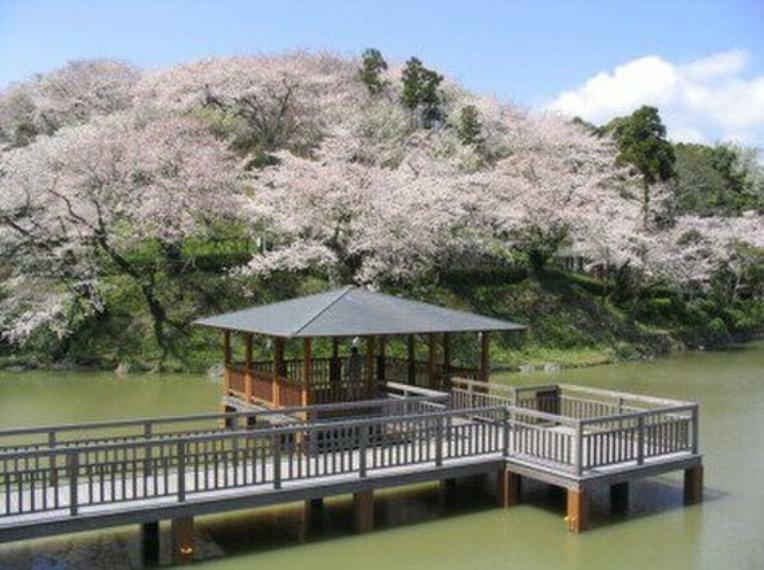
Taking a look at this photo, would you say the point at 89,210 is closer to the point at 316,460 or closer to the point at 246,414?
the point at 246,414

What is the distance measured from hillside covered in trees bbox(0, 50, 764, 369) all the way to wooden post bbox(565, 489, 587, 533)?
18.8 meters

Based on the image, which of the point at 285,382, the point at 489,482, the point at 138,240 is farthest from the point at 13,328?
the point at 489,482

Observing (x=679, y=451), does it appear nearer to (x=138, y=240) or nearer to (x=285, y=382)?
(x=285, y=382)

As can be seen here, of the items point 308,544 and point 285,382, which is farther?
point 285,382

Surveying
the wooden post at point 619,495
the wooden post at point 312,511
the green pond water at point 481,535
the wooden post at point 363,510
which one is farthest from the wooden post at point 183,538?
the wooden post at point 619,495

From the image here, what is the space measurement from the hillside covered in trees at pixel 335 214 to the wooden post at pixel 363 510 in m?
17.6

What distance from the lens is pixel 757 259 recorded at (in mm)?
47094

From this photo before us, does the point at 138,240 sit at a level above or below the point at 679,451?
above

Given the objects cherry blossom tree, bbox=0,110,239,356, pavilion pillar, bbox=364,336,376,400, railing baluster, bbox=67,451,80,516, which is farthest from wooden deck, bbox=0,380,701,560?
cherry blossom tree, bbox=0,110,239,356

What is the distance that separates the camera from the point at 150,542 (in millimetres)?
11562

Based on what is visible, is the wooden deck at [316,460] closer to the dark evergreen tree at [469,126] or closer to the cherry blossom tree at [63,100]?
the dark evergreen tree at [469,126]

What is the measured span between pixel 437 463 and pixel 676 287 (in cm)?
3421

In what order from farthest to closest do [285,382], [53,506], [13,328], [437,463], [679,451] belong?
[13,328] → [285,382] → [679,451] → [437,463] → [53,506]

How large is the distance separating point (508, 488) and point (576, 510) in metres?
1.48
